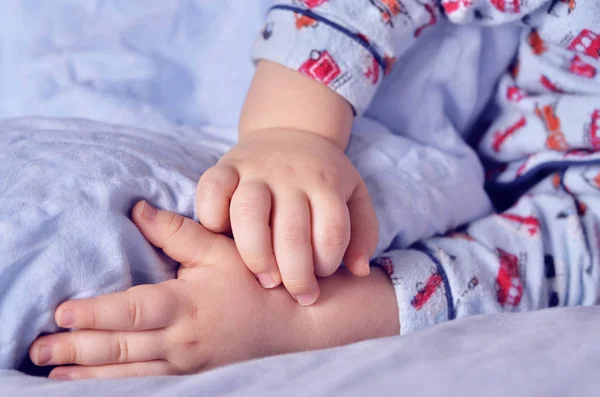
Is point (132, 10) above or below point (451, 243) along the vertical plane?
above

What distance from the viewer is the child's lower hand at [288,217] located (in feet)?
1.39

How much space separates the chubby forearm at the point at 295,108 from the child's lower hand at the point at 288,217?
0.23 feet

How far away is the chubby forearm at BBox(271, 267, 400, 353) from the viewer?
1.50ft

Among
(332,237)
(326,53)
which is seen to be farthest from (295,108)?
(332,237)

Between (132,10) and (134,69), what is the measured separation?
0.25 feet

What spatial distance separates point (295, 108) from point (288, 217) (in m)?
0.16

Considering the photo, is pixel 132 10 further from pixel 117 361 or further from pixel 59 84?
pixel 117 361

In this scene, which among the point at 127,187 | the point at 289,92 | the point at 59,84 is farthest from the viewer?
the point at 59,84

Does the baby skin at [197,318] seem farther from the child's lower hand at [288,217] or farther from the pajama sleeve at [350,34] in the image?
the pajama sleeve at [350,34]

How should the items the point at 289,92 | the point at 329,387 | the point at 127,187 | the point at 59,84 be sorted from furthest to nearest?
the point at 59,84 → the point at 289,92 → the point at 127,187 → the point at 329,387

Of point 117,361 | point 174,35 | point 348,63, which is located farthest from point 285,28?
point 117,361

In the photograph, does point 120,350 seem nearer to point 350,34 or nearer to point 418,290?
point 418,290

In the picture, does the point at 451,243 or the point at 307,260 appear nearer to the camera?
the point at 307,260

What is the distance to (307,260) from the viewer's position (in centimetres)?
43
